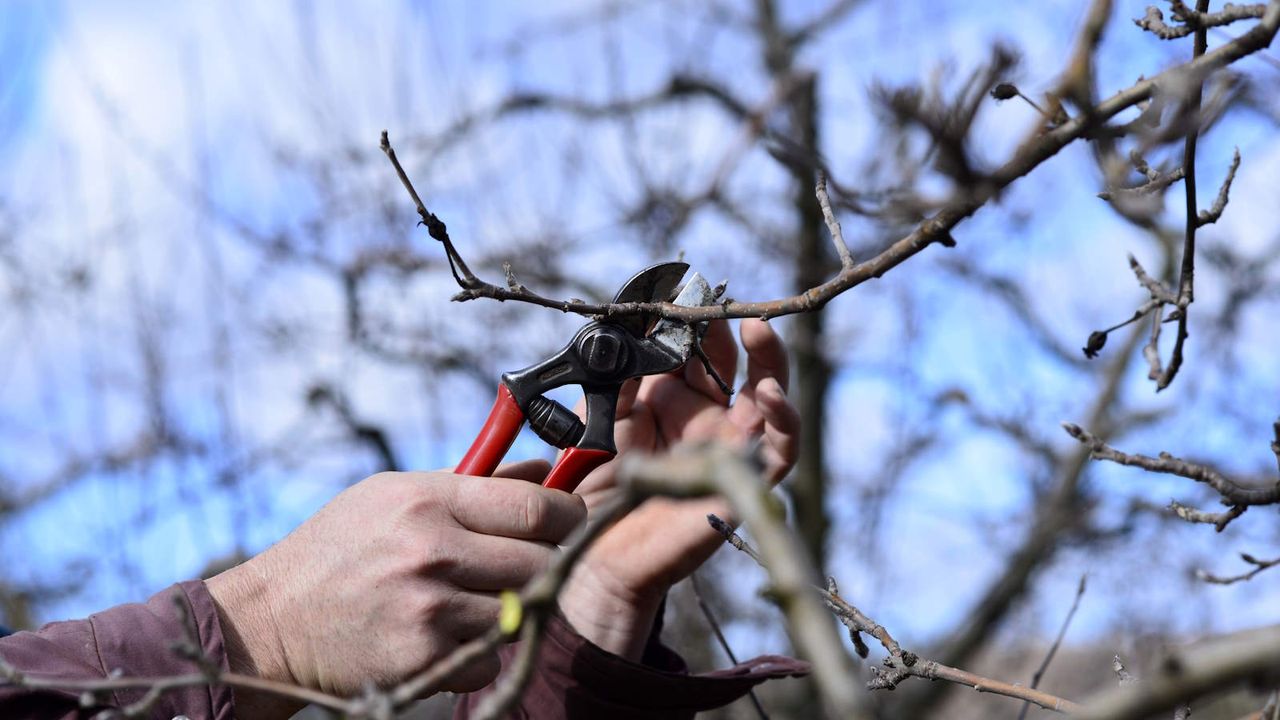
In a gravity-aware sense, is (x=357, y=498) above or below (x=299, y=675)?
above

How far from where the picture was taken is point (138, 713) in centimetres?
77

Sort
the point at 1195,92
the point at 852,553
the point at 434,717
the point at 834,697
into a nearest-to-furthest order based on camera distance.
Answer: the point at 834,697 → the point at 1195,92 → the point at 434,717 → the point at 852,553

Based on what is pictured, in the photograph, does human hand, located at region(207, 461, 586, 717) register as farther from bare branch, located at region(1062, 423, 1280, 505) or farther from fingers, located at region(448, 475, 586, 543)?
bare branch, located at region(1062, 423, 1280, 505)

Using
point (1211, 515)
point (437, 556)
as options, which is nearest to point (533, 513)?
point (437, 556)

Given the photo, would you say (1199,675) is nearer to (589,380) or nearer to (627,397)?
(589,380)

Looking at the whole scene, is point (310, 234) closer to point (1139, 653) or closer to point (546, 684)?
point (546, 684)

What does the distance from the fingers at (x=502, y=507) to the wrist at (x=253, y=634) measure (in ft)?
1.06

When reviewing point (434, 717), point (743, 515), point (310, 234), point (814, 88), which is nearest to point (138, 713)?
point (743, 515)

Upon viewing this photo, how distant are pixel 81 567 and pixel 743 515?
6834 millimetres

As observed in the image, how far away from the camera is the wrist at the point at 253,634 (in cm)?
150

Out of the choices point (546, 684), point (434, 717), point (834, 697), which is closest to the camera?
point (834, 697)

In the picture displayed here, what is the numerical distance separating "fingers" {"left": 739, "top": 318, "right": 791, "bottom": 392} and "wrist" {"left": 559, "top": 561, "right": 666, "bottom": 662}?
489mm

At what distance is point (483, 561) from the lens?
1.50 m

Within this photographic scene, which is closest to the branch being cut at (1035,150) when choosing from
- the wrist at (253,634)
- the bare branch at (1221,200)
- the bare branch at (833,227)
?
the bare branch at (833,227)
